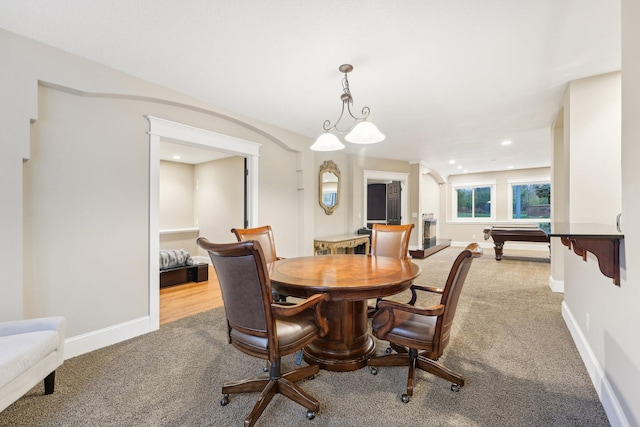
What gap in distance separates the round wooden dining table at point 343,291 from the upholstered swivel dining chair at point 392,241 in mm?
621

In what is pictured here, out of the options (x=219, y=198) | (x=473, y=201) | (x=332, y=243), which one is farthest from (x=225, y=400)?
(x=473, y=201)

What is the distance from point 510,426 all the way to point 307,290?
4.20 feet

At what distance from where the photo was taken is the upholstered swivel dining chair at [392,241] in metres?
3.08

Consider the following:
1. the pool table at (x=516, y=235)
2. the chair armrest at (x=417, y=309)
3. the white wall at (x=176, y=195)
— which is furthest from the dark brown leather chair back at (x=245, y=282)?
the pool table at (x=516, y=235)

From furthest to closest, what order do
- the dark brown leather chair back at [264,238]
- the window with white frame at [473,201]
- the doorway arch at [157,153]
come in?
1. the window with white frame at [473,201]
2. the dark brown leather chair back at [264,238]
3. the doorway arch at [157,153]

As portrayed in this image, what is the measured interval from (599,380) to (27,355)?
10.7 ft

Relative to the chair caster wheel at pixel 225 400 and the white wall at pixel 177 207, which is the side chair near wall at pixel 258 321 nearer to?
the chair caster wheel at pixel 225 400

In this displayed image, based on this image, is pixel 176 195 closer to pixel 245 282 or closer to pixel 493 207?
pixel 245 282

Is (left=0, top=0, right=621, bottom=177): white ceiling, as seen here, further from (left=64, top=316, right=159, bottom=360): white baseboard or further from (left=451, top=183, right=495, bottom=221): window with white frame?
(left=451, top=183, right=495, bottom=221): window with white frame

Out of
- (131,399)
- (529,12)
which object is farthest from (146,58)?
(529,12)

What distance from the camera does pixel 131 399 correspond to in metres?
1.81

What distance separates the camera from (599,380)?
1808 mm

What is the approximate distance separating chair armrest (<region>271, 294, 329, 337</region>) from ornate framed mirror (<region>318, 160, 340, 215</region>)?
3.81 m

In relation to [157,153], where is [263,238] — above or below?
below
